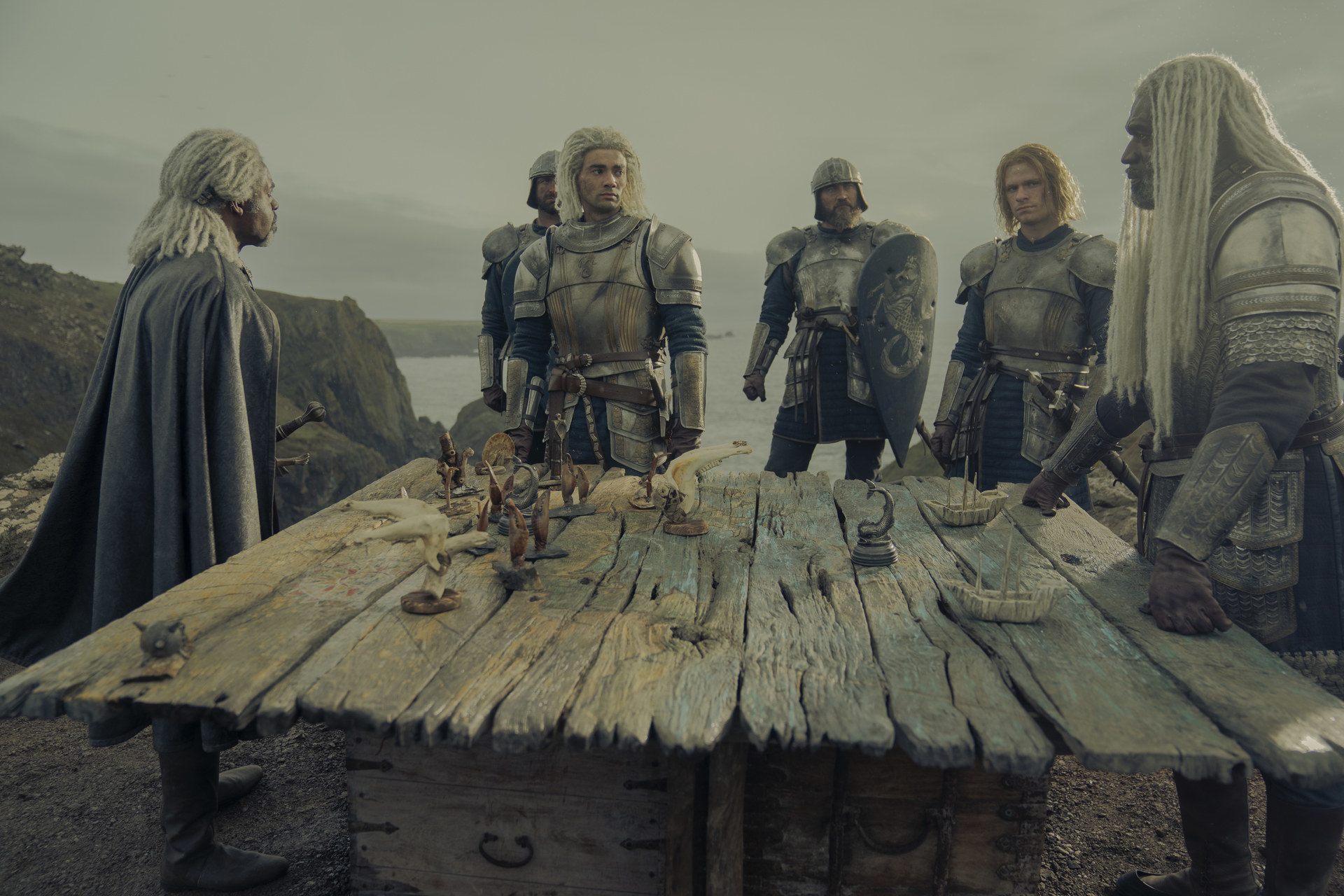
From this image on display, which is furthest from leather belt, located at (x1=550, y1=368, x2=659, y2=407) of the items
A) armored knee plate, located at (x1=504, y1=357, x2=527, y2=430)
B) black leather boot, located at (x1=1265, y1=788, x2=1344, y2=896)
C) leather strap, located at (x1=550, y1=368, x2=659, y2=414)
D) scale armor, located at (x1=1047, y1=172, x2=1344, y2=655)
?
black leather boot, located at (x1=1265, y1=788, x2=1344, y2=896)

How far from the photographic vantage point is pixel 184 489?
2404mm

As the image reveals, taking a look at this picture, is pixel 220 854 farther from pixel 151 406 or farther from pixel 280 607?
pixel 151 406

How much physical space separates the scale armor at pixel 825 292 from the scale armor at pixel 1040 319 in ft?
2.17

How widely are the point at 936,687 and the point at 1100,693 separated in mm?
298

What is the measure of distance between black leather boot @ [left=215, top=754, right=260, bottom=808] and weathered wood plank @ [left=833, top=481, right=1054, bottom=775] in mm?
2414

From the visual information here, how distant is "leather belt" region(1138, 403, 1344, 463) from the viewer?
1897mm

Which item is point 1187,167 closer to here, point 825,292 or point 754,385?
point 825,292

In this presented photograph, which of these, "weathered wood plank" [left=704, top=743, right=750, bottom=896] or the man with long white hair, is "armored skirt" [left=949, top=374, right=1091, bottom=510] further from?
the man with long white hair

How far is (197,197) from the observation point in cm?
250

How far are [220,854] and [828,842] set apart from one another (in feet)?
5.86

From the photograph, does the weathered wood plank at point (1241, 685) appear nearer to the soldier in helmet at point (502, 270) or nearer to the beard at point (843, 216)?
the beard at point (843, 216)

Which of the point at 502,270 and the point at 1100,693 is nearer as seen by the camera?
the point at 1100,693

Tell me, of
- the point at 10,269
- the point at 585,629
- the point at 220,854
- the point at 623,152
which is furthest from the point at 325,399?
the point at 585,629

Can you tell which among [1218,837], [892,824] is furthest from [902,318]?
[892,824]
